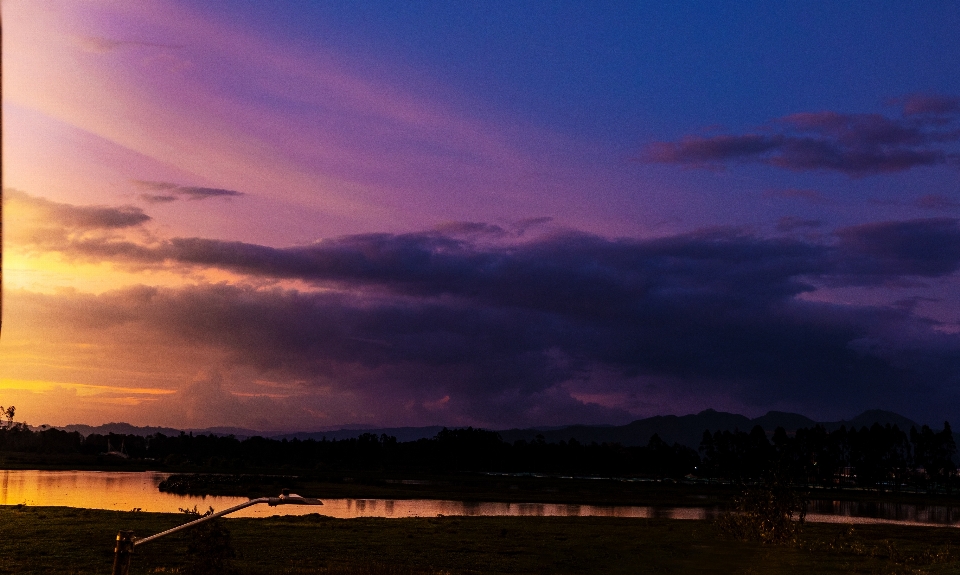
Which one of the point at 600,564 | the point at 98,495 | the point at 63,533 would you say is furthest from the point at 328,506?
the point at 600,564

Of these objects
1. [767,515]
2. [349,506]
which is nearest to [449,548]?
[767,515]

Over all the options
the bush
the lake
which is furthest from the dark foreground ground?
the lake

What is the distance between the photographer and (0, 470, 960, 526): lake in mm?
91500

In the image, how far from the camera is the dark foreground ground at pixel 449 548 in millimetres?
45406

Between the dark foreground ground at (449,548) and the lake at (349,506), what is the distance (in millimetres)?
19187

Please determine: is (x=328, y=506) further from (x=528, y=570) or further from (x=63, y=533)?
(x=528, y=570)

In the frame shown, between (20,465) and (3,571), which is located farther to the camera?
(20,465)

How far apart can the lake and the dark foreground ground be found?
19.2 meters

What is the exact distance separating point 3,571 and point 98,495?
69.8 metres

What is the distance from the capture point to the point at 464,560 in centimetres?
5009

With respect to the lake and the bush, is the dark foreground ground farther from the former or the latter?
the lake

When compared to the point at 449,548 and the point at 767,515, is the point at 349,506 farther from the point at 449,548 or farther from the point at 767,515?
the point at 767,515

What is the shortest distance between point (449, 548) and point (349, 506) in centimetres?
4840

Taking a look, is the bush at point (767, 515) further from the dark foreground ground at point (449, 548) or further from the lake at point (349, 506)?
the lake at point (349, 506)
